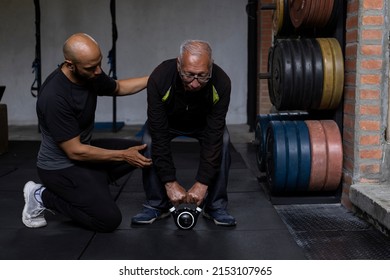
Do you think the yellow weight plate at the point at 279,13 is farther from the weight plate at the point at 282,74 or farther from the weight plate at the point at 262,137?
the weight plate at the point at 262,137

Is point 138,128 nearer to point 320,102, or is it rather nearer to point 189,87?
point 320,102

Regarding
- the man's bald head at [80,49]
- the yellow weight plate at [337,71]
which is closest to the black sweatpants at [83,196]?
the man's bald head at [80,49]

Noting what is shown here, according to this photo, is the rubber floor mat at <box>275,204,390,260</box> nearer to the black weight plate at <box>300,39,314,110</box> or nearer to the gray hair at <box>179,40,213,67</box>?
the black weight plate at <box>300,39,314,110</box>

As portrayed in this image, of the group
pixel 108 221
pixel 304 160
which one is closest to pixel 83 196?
pixel 108 221

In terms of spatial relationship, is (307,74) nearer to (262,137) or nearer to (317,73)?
(317,73)

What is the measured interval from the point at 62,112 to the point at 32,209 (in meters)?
0.53

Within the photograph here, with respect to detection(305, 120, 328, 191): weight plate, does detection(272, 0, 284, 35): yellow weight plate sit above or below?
above

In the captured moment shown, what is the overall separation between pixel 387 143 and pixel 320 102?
0.40 m

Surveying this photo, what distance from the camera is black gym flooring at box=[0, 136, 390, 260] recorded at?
7.30 feet

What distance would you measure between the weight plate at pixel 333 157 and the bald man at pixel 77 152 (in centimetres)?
101

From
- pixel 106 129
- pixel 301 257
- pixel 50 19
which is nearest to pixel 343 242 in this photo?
pixel 301 257

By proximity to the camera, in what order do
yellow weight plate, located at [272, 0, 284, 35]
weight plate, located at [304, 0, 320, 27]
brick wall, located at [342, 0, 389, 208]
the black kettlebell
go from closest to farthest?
the black kettlebell, brick wall, located at [342, 0, 389, 208], weight plate, located at [304, 0, 320, 27], yellow weight plate, located at [272, 0, 284, 35]

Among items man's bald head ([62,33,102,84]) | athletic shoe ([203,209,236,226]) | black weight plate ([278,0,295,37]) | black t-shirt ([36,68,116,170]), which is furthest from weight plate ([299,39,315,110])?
man's bald head ([62,33,102,84])

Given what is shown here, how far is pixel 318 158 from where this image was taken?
291 cm
